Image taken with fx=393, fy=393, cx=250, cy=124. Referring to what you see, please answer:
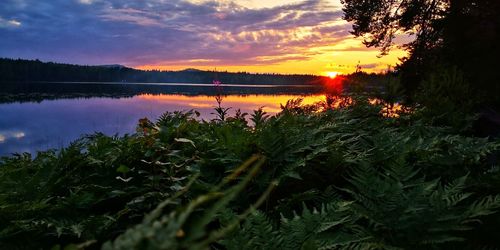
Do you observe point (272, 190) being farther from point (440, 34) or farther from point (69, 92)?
point (69, 92)

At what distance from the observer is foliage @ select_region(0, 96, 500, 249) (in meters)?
1.91

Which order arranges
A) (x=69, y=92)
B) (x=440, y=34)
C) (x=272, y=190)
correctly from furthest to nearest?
(x=69, y=92) < (x=440, y=34) < (x=272, y=190)

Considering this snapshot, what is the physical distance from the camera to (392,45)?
22172 millimetres

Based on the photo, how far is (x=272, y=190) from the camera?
10.0 ft

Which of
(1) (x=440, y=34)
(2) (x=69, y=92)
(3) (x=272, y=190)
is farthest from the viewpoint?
(2) (x=69, y=92)

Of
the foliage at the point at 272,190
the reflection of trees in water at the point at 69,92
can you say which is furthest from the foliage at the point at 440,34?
the reflection of trees in water at the point at 69,92

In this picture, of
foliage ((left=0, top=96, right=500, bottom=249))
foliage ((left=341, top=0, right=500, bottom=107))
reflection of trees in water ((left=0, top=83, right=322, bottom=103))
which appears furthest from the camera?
reflection of trees in water ((left=0, top=83, right=322, bottom=103))

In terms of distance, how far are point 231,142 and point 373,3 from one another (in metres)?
20.6

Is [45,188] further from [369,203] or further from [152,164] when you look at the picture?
[369,203]

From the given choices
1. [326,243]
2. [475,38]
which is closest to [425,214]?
[326,243]

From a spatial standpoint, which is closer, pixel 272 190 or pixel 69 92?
pixel 272 190

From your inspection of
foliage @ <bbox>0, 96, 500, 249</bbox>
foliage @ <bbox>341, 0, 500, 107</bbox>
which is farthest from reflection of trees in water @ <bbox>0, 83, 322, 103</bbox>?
foliage @ <bbox>0, 96, 500, 249</bbox>

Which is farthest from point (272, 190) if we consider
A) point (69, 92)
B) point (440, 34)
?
point (69, 92)

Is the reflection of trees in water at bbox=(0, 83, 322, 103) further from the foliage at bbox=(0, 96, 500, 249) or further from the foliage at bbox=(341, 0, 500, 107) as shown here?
the foliage at bbox=(0, 96, 500, 249)
